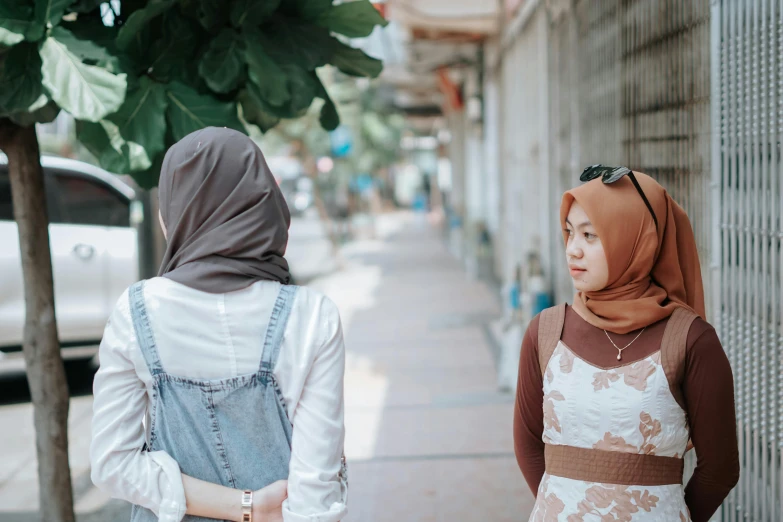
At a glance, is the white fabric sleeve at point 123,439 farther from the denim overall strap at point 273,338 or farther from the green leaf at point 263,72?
the green leaf at point 263,72

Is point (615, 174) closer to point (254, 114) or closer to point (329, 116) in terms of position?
point (329, 116)

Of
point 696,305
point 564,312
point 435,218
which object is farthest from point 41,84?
point 435,218

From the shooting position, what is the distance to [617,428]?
2143 millimetres

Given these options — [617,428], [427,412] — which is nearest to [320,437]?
[617,428]

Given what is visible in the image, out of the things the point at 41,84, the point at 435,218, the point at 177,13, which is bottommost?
the point at 435,218

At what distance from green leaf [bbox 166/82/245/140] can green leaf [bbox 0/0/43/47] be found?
506mm

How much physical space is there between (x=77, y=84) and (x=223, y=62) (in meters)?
0.53

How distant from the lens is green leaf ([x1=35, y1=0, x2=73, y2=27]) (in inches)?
119

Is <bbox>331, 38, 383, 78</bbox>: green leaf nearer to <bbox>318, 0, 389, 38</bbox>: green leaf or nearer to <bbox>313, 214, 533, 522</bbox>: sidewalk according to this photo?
<bbox>318, 0, 389, 38</bbox>: green leaf

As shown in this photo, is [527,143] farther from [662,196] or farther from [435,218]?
[435,218]

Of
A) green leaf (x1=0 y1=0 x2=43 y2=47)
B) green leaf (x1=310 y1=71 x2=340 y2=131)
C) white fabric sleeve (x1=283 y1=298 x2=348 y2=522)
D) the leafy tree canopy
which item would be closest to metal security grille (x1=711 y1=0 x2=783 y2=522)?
the leafy tree canopy

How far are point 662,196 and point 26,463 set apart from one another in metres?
5.17

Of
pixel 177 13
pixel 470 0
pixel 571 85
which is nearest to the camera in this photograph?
pixel 177 13

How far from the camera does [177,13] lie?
337cm
